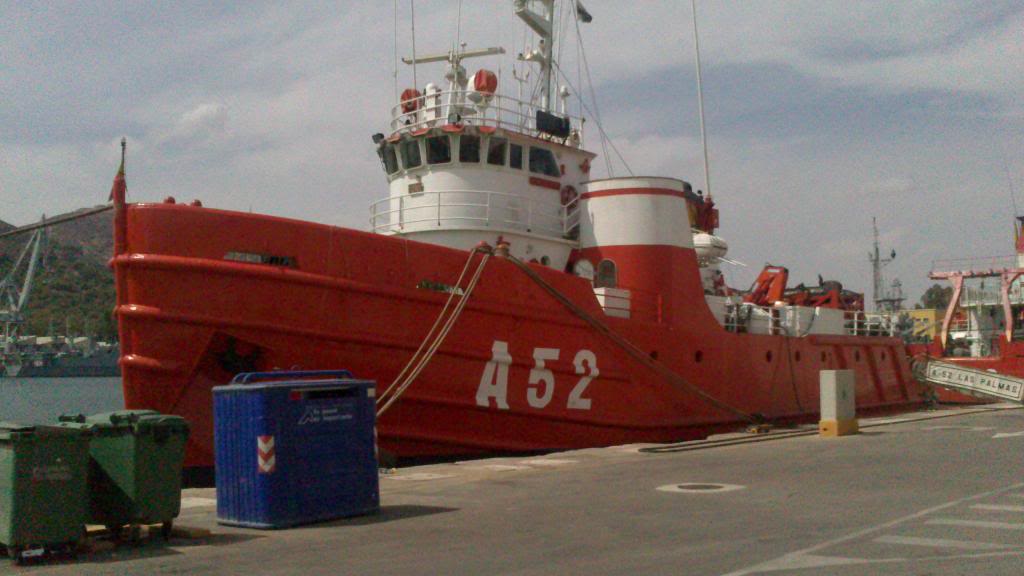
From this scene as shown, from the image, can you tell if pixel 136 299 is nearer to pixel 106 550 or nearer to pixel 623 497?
pixel 106 550

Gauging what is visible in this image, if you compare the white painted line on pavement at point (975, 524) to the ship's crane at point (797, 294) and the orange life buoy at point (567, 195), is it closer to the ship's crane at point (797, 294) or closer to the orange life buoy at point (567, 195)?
the orange life buoy at point (567, 195)

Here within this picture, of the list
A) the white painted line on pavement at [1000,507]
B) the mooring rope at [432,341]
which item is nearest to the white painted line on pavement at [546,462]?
the mooring rope at [432,341]

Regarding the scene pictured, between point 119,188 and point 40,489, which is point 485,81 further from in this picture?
point 40,489

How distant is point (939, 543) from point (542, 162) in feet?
33.8

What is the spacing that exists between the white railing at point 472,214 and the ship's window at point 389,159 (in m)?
0.67

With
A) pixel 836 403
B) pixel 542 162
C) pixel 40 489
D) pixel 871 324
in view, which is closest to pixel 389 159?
pixel 542 162

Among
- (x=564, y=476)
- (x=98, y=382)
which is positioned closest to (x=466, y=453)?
(x=564, y=476)

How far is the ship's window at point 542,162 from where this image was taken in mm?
15039

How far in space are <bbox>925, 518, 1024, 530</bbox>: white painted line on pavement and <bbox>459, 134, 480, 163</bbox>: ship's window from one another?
9530mm

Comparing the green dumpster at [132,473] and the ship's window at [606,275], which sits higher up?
the ship's window at [606,275]

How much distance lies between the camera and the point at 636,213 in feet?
47.8

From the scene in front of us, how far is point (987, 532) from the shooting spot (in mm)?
6117

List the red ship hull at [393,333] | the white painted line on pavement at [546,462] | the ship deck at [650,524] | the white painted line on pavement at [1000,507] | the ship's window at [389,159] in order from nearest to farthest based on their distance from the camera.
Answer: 1. the ship deck at [650,524]
2. the white painted line on pavement at [1000,507]
3. the red ship hull at [393,333]
4. the white painted line on pavement at [546,462]
5. the ship's window at [389,159]

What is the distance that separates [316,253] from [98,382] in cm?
8108
